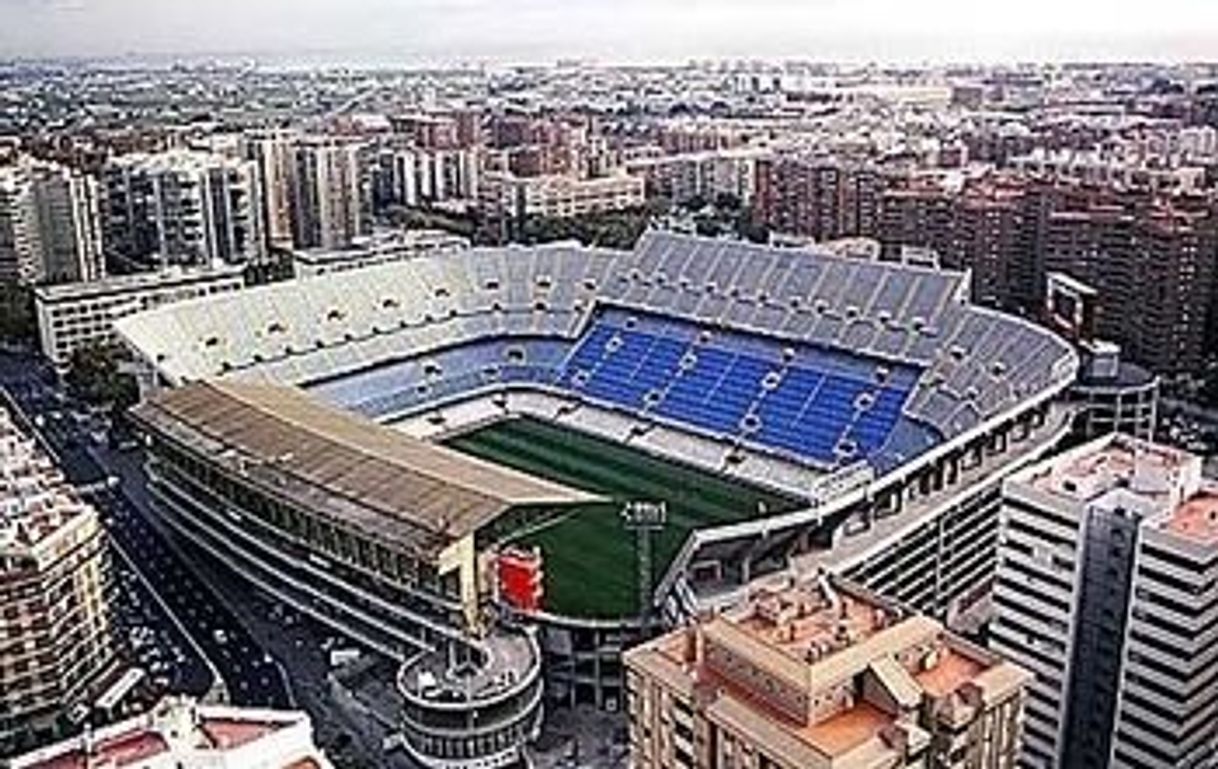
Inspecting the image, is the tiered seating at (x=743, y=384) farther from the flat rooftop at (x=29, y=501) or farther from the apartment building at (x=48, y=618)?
the apartment building at (x=48, y=618)

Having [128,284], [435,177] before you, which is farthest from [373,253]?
[435,177]

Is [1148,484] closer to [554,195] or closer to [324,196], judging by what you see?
[554,195]

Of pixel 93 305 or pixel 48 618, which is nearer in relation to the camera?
pixel 48 618

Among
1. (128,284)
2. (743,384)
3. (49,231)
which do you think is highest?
(49,231)

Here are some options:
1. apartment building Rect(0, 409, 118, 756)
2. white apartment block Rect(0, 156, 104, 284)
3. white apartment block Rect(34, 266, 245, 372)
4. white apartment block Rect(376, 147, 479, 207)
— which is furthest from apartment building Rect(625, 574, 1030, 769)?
white apartment block Rect(376, 147, 479, 207)

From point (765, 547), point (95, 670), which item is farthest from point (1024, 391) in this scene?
point (95, 670)

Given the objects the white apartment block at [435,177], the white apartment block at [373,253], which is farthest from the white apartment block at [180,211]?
the white apartment block at [435,177]

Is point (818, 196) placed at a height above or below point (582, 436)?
above
